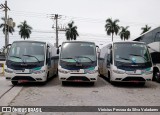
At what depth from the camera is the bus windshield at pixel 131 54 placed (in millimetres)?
14523

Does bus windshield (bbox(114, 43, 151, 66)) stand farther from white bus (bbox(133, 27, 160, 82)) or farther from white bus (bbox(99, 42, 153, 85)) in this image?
white bus (bbox(133, 27, 160, 82))

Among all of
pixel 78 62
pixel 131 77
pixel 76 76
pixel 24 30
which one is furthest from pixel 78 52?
pixel 24 30

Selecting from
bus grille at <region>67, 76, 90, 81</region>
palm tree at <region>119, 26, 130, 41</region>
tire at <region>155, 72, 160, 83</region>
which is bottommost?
tire at <region>155, 72, 160, 83</region>

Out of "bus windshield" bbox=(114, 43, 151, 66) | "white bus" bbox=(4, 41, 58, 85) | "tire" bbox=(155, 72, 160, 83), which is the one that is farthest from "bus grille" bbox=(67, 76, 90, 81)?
"tire" bbox=(155, 72, 160, 83)

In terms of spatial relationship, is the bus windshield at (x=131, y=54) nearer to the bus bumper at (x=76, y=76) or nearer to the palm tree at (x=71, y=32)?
the bus bumper at (x=76, y=76)

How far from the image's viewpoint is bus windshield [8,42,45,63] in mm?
14353

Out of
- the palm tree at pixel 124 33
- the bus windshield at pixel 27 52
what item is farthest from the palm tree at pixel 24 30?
the bus windshield at pixel 27 52

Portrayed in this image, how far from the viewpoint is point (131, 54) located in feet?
48.8

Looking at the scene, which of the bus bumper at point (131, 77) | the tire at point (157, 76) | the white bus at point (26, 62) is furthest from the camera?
the tire at point (157, 76)

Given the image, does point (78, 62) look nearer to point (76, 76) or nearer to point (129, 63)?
point (76, 76)

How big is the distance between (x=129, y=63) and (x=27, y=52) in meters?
5.14

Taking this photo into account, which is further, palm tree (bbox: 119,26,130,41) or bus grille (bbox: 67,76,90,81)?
palm tree (bbox: 119,26,130,41)

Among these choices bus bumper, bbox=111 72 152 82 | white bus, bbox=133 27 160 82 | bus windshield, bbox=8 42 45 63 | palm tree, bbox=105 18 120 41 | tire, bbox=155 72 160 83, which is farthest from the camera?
palm tree, bbox=105 18 120 41

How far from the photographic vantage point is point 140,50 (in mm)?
15102
